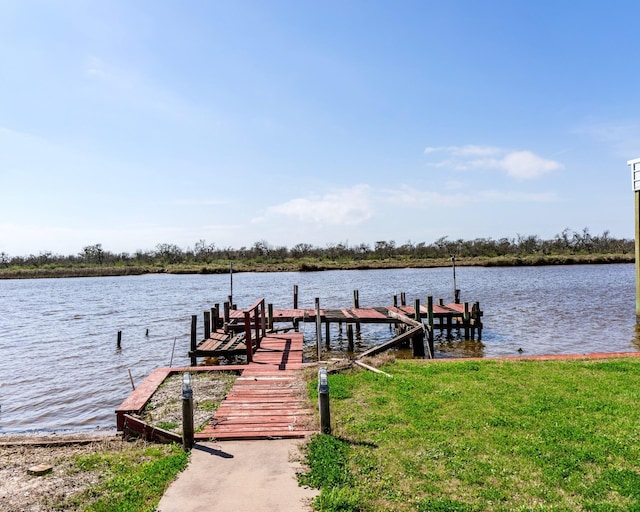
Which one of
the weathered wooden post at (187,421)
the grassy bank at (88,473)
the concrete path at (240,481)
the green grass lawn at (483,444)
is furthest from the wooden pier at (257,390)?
the green grass lawn at (483,444)

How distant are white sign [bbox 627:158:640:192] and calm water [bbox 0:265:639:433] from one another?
6784mm

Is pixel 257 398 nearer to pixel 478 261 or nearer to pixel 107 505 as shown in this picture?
pixel 107 505

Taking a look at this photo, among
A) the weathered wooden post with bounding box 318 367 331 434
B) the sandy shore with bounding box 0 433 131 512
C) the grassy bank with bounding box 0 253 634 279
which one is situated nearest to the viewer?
the sandy shore with bounding box 0 433 131 512

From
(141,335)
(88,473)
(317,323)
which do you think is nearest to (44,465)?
(88,473)

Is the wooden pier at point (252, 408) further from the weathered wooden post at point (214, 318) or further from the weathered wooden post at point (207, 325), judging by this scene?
the weathered wooden post at point (214, 318)

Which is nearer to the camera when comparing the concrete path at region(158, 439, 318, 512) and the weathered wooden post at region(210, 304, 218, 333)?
the concrete path at region(158, 439, 318, 512)

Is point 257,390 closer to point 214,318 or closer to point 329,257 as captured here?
point 214,318

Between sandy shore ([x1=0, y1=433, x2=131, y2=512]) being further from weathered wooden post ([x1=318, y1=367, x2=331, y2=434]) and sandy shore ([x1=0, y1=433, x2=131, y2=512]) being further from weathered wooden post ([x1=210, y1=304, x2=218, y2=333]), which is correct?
weathered wooden post ([x1=210, y1=304, x2=218, y2=333])

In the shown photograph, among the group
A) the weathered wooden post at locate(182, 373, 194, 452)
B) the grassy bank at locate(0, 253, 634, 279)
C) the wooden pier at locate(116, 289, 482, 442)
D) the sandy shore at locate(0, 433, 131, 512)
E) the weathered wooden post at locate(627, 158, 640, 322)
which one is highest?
the weathered wooden post at locate(627, 158, 640, 322)

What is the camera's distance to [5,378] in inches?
653

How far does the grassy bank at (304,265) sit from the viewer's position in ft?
257

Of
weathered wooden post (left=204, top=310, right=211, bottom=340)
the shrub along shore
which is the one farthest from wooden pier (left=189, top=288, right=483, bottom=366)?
the shrub along shore

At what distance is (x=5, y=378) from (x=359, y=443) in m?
15.4

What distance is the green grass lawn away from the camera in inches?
211
